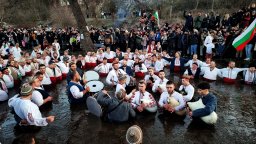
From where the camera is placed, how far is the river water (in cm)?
698

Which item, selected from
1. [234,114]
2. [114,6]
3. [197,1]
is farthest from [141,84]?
[114,6]

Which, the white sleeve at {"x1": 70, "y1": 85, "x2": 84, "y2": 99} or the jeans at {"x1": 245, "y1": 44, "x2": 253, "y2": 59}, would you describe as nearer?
the white sleeve at {"x1": 70, "y1": 85, "x2": 84, "y2": 99}

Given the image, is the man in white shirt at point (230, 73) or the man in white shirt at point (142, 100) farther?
the man in white shirt at point (230, 73)

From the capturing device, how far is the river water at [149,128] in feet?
22.9

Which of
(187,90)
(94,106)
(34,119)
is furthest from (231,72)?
(34,119)

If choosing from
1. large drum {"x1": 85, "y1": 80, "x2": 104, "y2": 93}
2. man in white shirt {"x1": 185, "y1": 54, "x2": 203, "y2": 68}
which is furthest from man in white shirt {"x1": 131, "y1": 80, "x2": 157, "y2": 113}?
man in white shirt {"x1": 185, "y1": 54, "x2": 203, "y2": 68}

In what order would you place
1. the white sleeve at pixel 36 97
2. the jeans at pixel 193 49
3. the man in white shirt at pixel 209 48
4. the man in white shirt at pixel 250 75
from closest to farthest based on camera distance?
the white sleeve at pixel 36 97 → the man in white shirt at pixel 250 75 → the man in white shirt at pixel 209 48 → the jeans at pixel 193 49

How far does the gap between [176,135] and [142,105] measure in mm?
1356

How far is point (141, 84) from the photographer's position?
26.1 feet

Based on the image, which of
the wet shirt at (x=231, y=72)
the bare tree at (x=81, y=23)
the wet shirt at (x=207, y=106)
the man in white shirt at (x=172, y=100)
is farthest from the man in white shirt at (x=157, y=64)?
the bare tree at (x=81, y=23)

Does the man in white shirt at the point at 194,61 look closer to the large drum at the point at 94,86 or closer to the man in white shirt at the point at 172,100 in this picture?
the man in white shirt at the point at 172,100

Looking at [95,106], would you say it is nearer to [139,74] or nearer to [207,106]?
[207,106]

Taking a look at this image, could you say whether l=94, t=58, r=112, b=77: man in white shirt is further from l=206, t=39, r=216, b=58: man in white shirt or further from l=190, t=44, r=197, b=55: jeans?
l=206, t=39, r=216, b=58: man in white shirt

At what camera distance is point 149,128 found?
7.57 meters
